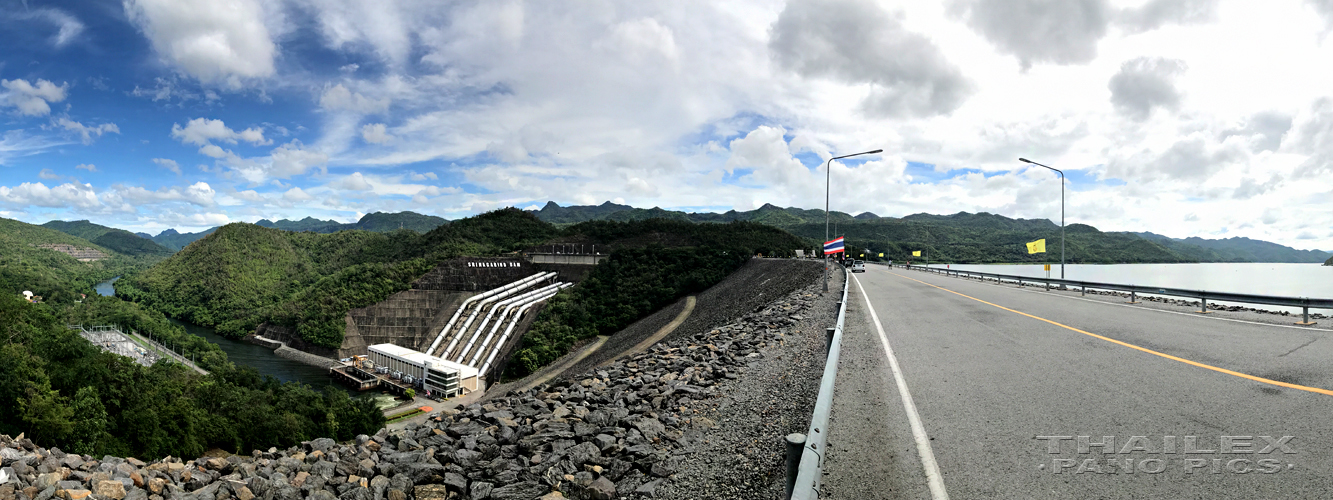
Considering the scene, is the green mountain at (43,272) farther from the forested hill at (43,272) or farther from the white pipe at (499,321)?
the white pipe at (499,321)

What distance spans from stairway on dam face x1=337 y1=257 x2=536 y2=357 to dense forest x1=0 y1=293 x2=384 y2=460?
26945mm

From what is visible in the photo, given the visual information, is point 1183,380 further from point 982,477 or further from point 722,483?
point 722,483

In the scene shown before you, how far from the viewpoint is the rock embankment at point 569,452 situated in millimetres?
5367

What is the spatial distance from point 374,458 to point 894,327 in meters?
11.8

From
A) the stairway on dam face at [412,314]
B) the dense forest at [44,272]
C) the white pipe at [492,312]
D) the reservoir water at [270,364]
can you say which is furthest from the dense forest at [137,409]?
the dense forest at [44,272]

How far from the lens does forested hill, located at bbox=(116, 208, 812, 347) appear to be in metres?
80.4

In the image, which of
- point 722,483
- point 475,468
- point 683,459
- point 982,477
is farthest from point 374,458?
point 982,477

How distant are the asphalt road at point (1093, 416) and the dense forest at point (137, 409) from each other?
2959 cm

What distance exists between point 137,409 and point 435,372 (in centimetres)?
2208

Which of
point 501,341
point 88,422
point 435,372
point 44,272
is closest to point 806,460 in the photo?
point 88,422

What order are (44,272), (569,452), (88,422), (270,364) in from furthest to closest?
(44,272)
(270,364)
(88,422)
(569,452)

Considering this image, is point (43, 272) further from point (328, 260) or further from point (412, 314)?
point (412, 314)

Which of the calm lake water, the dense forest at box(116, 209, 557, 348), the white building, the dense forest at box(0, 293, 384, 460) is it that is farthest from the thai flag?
the dense forest at box(116, 209, 557, 348)

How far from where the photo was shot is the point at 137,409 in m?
25.9
